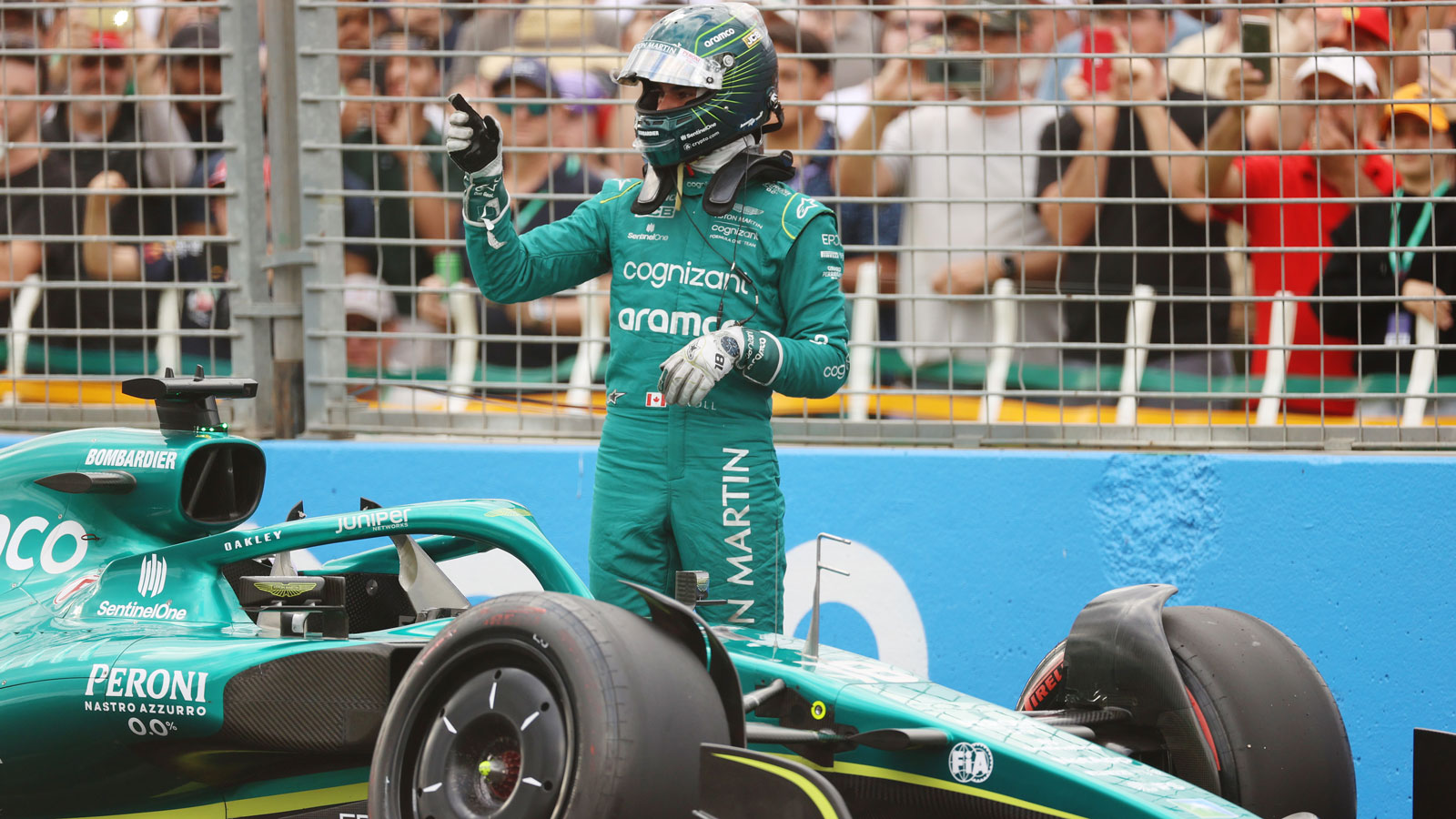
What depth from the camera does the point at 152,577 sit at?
10.4ft

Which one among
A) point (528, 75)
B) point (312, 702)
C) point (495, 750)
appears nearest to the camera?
point (495, 750)

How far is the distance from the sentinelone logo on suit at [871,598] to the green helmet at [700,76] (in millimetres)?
1663

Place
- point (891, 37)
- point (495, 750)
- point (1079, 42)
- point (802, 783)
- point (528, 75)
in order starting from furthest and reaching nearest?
1. point (528, 75)
2. point (891, 37)
3. point (1079, 42)
4. point (495, 750)
5. point (802, 783)

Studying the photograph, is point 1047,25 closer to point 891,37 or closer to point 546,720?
point 891,37

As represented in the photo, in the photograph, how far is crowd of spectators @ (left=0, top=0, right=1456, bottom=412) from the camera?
15.9 feet

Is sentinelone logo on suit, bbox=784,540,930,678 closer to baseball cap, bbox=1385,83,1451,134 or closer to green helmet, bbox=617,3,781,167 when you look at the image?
green helmet, bbox=617,3,781,167

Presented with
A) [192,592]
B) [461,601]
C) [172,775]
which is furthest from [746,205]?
[172,775]

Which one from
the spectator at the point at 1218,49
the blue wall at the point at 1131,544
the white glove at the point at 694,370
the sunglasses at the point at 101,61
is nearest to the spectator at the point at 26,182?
the sunglasses at the point at 101,61

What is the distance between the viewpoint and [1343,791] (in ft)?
10.2

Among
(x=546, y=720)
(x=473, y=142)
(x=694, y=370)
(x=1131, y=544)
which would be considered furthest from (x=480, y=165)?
(x=1131, y=544)

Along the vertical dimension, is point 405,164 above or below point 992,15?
below

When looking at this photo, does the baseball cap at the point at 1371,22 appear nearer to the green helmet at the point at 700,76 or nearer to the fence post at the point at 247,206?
the green helmet at the point at 700,76

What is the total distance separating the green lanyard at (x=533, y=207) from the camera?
5156 millimetres

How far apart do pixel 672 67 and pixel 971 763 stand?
1767 millimetres
